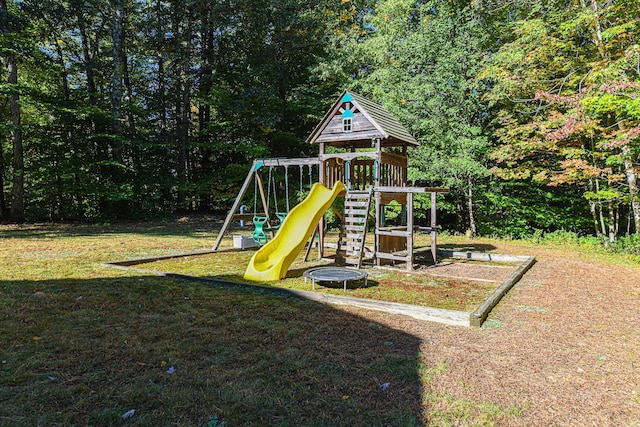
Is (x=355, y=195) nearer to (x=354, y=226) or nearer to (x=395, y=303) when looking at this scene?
(x=354, y=226)

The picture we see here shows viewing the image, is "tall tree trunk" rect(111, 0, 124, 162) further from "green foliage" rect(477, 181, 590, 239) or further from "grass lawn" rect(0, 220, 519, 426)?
"green foliage" rect(477, 181, 590, 239)

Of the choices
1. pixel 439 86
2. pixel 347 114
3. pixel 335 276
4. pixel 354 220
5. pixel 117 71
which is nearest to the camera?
pixel 335 276

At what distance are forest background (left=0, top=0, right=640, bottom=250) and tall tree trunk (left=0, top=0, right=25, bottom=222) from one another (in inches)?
2.5

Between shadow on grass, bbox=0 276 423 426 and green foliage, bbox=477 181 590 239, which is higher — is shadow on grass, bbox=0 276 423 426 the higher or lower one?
the lower one

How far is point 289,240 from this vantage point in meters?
8.24

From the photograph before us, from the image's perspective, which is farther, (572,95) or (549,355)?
(572,95)

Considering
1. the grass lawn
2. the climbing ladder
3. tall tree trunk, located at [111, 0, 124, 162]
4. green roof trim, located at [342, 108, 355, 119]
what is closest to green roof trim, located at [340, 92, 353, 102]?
green roof trim, located at [342, 108, 355, 119]

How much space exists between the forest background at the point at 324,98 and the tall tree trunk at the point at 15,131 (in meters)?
0.06

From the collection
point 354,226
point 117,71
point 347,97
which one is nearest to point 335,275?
point 354,226

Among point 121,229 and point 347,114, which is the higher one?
point 347,114

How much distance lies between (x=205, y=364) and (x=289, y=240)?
4.80m

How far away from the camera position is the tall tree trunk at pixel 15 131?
1617 cm

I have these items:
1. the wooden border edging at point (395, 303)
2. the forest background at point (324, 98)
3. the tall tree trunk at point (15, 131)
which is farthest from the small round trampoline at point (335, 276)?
the tall tree trunk at point (15, 131)

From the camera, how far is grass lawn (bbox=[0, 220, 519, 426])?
109 inches
